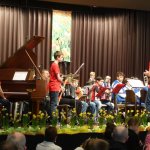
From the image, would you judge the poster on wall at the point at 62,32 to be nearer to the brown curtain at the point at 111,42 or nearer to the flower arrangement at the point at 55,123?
the brown curtain at the point at 111,42

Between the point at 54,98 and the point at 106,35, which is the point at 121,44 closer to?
the point at 106,35

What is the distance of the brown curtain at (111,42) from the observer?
12.6 m

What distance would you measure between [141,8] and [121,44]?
137cm

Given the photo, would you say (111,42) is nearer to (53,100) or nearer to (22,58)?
(22,58)

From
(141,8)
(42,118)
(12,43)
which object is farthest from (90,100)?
(141,8)

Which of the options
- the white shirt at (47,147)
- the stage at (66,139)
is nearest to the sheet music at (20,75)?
the stage at (66,139)

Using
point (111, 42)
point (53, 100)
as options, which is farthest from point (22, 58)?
point (111, 42)

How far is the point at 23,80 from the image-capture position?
7.93 m

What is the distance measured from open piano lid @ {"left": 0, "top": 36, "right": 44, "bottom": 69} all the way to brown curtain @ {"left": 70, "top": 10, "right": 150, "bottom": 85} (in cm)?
415

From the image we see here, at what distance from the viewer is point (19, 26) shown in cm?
1162

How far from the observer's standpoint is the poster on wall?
39.9 feet

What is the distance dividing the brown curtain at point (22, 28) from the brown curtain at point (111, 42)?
0.93 metres

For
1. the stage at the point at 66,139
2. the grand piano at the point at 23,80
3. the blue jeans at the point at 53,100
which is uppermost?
the grand piano at the point at 23,80

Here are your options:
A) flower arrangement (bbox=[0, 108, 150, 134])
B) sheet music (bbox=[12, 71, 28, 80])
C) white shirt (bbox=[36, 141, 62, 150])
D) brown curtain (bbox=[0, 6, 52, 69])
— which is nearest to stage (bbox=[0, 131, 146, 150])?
flower arrangement (bbox=[0, 108, 150, 134])
